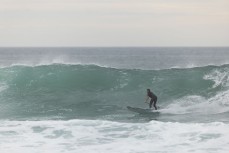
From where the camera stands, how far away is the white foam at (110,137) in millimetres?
12711

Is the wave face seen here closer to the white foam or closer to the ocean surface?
the ocean surface

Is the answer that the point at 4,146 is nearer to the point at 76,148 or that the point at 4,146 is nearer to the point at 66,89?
the point at 76,148

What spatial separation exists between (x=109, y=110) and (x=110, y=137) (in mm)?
6931

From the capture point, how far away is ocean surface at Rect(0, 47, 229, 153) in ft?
43.5

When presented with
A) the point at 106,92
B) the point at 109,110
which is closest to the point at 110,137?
the point at 109,110

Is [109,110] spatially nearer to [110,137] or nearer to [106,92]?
[106,92]

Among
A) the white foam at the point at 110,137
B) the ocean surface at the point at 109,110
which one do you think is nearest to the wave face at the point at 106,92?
the ocean surface at the point at 109,110

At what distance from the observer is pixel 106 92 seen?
25406 millimetres

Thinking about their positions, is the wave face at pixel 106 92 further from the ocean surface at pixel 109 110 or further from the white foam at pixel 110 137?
the white foam at pixel 110 137

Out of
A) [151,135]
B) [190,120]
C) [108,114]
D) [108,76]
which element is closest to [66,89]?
Result: [108,76]

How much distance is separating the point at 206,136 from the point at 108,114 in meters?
6.95

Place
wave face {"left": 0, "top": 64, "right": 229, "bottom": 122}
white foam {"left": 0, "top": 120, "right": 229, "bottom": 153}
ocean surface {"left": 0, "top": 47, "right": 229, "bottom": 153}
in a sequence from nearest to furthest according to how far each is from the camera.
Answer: white foam {"left": 0, "top": 120, "right": 229, "bottom": 153} < ocean surface {"left": 0, "top": 47, "right": 229, "bottom": 153} < wave face {"left": 0, "top": 64, "right": 229, "bottom": 122}

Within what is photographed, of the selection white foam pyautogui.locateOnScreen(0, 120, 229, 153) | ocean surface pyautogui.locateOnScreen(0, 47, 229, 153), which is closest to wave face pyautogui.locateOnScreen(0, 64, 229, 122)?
ocean surface pyautogui.locateOnScreen(0, 47, 229, 153)

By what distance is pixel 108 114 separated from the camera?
19938mm
